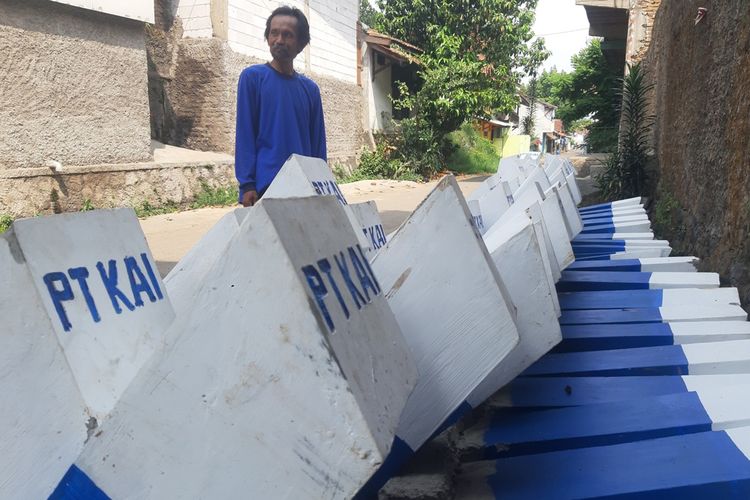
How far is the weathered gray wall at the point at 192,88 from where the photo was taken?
10.9m

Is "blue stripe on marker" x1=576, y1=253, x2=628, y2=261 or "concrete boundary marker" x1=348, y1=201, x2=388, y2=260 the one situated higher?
"concrete boundary marker" x1=348, y1=201, x2=388, y2=260

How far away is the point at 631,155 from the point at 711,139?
4119 mm

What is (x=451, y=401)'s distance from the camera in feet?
4.17

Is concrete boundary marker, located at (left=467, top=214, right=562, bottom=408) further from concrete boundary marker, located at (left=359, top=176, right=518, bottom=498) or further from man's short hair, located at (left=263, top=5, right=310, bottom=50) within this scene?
man's short hair, located at (left=263, top=5, right=310, bottom=50)

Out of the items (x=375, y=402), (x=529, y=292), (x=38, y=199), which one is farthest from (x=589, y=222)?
(x=38, y=199)

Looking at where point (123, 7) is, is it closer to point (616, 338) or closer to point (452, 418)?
point (616, 338)

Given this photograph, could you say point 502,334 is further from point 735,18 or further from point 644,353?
point 735,18

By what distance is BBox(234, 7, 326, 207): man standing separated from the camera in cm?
296

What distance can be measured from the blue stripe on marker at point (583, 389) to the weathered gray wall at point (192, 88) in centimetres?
1021

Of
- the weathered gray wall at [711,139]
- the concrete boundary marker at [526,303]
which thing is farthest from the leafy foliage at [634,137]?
the concrete boundary marker at [526,303]

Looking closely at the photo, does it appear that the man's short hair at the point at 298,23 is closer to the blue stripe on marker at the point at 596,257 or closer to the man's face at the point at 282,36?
the man's face at the point at 282,36

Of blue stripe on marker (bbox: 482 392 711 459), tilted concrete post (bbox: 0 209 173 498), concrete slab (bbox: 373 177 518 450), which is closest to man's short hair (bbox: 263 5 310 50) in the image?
concrete slab (bbox: 373 177 518 450)

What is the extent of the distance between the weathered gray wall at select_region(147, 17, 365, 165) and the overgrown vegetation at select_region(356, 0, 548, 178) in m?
5.77

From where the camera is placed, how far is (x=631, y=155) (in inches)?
298
